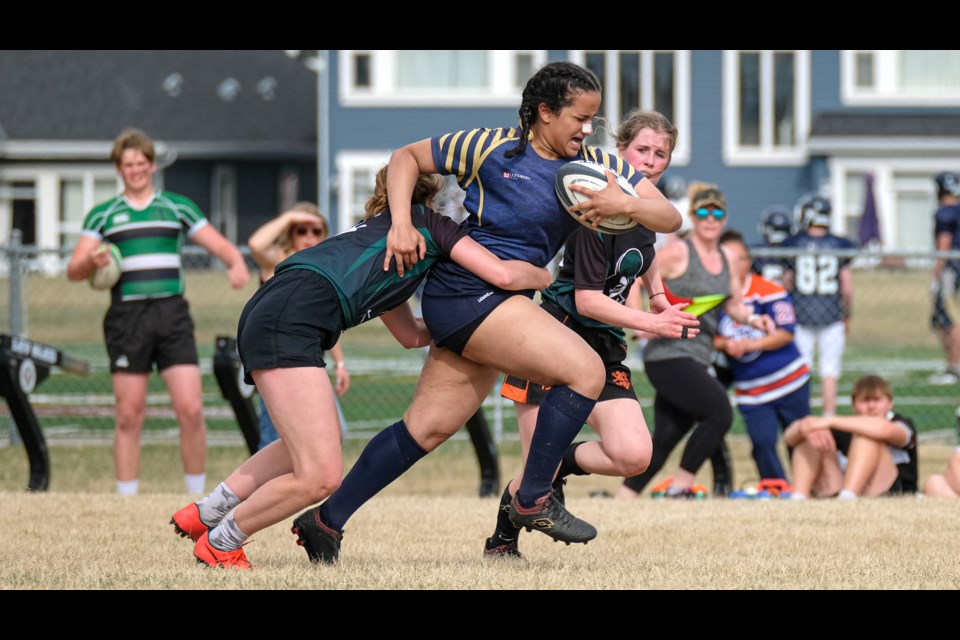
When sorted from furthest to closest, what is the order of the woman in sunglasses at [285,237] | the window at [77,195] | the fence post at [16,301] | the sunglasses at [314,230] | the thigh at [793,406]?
the window at [77,195] → the fence post at [16,301] → the thigh at [793,406] → the sunglasses at [314,230] → the woman in sunglasses at [285,237]

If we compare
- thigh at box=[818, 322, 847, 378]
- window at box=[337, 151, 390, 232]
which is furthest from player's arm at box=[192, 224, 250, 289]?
window at box=[337, 151, 390, 232]

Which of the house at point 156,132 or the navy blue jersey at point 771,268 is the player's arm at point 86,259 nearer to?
the navy blue jersey at point 771,268

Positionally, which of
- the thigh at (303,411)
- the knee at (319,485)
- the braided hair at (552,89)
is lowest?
the knee at (319,485)

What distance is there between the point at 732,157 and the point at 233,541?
2828 cm

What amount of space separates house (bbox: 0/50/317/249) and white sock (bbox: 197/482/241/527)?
32.5 metres

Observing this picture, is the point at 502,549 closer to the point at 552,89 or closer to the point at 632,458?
the point at 632,458

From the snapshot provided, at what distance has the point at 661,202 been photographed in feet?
17.9

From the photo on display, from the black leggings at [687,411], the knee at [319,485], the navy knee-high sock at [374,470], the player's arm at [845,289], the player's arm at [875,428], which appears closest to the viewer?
the knee at [319,485]

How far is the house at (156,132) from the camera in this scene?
125 feet

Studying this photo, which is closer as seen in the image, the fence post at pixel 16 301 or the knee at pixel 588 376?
the knee at pixel 588 376

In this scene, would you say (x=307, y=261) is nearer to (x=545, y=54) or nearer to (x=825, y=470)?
(x=825, y=470)

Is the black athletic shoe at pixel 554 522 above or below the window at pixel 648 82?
below

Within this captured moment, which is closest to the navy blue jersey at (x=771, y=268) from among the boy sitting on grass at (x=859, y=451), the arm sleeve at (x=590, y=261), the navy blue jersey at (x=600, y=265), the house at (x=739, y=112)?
the boy sitting on grass at (x=859, y=451)

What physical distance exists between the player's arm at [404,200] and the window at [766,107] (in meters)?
28.0
